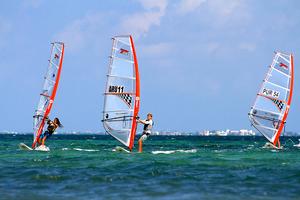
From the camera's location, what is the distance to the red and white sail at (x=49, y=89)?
94.1 ft

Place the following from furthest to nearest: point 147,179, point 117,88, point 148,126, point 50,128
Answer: point 50,128, point 148,126, point 117,88, point 147,179

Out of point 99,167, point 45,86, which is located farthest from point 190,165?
point 45,86

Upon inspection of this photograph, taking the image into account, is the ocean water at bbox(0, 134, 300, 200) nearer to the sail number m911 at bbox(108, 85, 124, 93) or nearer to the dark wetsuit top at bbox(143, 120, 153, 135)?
the dark wetsuit top at bbox(143, 120, 153, 135)

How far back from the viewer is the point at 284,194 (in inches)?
557

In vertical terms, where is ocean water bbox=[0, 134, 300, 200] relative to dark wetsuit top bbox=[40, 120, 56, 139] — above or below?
below

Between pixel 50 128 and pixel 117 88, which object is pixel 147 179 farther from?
pixel 50 128

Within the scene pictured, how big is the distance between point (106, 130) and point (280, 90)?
45.3 ft

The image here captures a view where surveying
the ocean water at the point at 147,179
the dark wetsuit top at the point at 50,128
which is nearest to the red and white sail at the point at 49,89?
the dark wetsuit top at the point at 50,128

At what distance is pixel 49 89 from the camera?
28875mm

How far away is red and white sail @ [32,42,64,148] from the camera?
2867 centimetres

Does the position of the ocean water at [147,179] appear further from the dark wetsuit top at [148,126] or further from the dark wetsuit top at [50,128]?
the dark wetsuit top at [50,128]

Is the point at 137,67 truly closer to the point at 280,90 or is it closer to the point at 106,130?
the point at 106,130

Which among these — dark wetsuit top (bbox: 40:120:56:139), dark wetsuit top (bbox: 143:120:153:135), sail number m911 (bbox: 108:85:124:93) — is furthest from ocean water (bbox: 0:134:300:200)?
dark wetsuit top (bbox: 40:120:56:139)

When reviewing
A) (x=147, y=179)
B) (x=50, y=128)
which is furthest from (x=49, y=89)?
(x=147, y=179)
